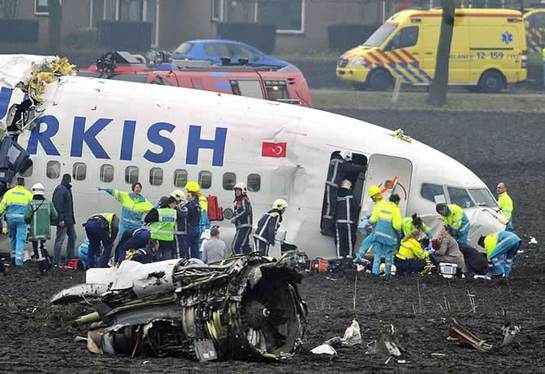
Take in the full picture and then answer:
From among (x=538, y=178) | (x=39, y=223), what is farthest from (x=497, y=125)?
(x=39, y=223)

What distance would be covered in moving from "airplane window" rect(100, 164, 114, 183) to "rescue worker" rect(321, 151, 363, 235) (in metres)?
3.74


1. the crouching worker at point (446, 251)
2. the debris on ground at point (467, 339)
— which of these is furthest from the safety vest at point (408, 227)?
the debris on ground at point (467, 339)

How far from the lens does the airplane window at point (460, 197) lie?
27.3 m

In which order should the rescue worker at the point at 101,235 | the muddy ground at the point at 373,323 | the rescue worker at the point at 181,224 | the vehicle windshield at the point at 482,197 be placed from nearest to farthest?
the muddy ground at the point at 373,323 → the rescue worker at the point at 101,235 → the rescue worker at the point at 181,224 → the vehicle windshield at the point at 482,197

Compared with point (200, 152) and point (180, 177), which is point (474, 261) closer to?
point (200, 152)

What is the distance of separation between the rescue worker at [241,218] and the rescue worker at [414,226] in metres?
2.65

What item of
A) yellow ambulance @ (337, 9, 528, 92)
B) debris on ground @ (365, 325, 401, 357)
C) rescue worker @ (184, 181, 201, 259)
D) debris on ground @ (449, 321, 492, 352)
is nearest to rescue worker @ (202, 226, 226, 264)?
rescue worker @ (184, 181, 201, 259)

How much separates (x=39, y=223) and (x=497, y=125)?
24380mm

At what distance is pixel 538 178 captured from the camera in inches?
1601

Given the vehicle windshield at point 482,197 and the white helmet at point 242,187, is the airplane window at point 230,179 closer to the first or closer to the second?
the white helmet at point 242,187

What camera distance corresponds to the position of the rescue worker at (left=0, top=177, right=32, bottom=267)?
84.7 ft

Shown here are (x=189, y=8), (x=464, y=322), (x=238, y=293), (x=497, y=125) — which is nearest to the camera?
(x=238, y=293)

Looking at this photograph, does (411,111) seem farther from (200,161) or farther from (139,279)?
(139,279)

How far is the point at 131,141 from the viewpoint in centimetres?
2667
